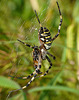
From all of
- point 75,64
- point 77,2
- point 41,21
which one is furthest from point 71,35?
point 41,21

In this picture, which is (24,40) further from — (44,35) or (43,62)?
(44,35)

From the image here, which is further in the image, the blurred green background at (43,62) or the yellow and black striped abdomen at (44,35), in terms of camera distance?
the blurred green background at (43,62)

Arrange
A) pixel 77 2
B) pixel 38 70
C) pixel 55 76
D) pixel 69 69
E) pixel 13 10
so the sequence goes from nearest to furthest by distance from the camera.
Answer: pixel 38 70 < pixel 55 76 < pixel 69 69 < pixel 77 2 < pixel 13 10

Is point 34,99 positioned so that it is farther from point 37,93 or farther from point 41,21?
point 41,21

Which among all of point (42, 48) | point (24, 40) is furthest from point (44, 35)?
point (24, 40)

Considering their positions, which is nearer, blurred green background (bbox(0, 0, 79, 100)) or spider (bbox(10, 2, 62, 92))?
spider (bbox(10, 2, 62, 92))

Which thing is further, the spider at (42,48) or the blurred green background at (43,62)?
the blurred green background at (43,62)

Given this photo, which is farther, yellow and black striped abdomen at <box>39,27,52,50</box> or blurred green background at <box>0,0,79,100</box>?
blurred green background at <box>0,0,79,100</box>

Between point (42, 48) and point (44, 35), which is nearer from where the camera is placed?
point (44, 35)
